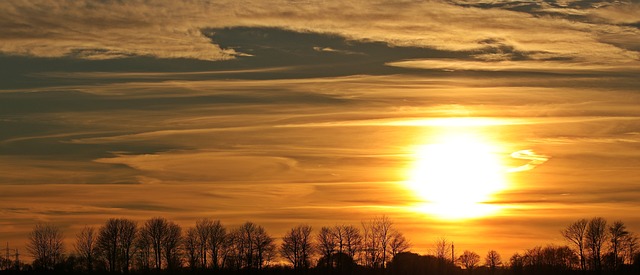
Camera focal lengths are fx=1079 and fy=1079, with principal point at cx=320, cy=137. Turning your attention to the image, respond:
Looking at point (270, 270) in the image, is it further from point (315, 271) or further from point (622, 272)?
point (622, 272)

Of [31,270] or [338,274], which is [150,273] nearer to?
[31,270]

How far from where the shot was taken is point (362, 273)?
19788cm

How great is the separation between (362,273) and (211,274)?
91.2ft

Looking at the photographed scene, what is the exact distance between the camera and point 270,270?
199 meters

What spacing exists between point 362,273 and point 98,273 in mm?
48210

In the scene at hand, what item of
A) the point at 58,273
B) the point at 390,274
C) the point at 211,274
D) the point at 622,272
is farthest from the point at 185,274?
the point at 622,272

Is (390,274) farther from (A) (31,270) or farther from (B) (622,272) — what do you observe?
(A) (31,270)

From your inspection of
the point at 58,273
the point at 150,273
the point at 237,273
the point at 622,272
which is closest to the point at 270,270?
the point at 237,273

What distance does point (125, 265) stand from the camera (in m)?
200

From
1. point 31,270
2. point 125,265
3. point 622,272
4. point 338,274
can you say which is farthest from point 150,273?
point 622,272

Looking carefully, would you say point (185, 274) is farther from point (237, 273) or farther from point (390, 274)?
point (390, 274)

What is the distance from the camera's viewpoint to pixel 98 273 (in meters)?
197

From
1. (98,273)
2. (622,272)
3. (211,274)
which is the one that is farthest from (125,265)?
(622,272)

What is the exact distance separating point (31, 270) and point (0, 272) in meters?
6.05
